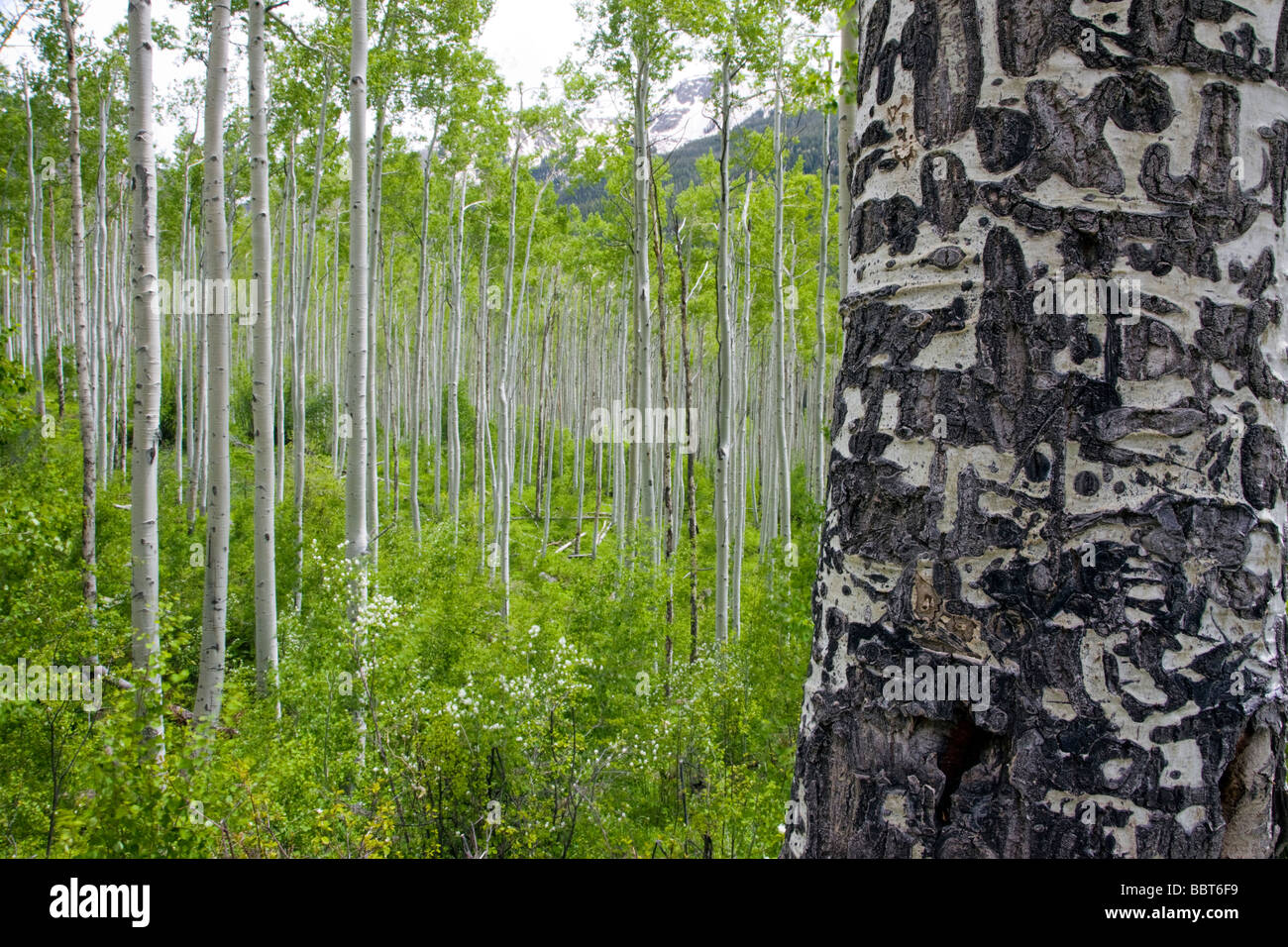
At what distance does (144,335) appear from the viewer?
220 inches

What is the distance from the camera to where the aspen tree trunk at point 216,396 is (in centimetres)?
577

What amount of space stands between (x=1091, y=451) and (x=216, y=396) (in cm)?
648

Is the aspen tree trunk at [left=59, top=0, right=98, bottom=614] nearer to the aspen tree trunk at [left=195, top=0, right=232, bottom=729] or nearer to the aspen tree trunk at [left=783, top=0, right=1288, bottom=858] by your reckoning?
the aspen tree trunk at [left=195, top=0, right=232, bottom=729]

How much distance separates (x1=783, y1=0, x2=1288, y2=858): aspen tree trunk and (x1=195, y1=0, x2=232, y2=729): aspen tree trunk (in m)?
6.16

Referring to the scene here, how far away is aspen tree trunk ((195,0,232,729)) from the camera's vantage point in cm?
577

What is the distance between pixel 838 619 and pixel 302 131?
676 inches

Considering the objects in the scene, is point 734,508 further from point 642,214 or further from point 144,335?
point 144,335

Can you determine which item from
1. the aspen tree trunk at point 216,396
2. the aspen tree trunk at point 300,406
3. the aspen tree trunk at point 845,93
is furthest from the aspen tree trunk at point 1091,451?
the aspen tree trunk at point 300,406

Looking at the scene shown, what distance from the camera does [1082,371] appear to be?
0.76 metres

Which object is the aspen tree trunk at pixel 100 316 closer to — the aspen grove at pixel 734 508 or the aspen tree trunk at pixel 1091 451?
the aspen grove at pixel 734 508

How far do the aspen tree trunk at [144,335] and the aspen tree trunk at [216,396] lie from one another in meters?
0.39

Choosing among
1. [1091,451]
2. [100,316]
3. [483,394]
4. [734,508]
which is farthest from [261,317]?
[734,508]

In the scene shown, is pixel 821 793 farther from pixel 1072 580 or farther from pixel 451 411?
pixel 451 411
